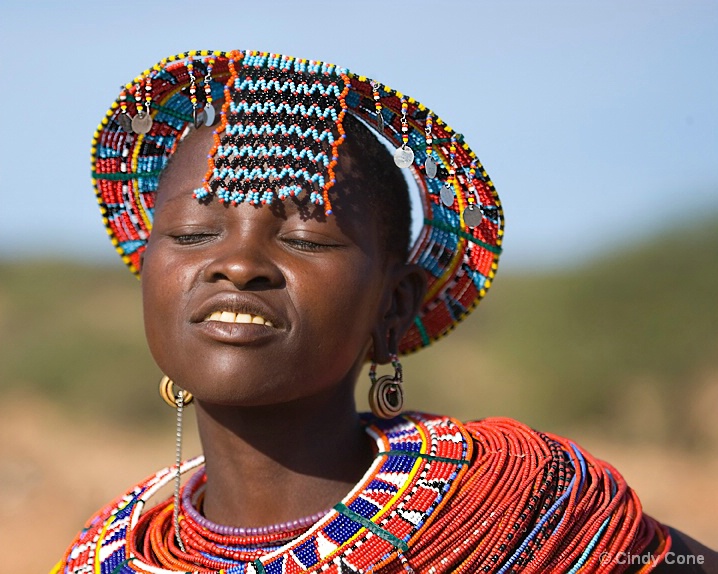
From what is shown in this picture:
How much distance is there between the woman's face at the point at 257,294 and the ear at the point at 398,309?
16cm

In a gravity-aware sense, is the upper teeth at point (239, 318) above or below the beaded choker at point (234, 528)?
A: above

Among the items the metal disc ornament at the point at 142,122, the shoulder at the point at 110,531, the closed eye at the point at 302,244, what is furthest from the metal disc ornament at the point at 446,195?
the shoulder at the point at 110,531

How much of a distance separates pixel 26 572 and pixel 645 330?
854cm

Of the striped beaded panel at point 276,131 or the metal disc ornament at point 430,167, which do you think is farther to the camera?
the metal disc ornament at point 430,167

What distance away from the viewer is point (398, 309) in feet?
9.86

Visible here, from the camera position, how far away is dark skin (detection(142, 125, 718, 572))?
2.53 m

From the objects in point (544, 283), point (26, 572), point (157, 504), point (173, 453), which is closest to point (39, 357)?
point (173, 453)

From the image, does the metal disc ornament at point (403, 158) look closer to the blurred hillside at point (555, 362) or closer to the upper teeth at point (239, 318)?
the upper teeth at point (239, 318)

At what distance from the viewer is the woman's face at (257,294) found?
2521 mm

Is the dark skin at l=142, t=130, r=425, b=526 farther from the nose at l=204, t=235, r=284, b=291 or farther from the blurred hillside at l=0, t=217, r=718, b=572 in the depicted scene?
the blurred hillside at l=0, t=217, r=718, b=572

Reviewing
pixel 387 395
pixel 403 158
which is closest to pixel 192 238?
pixel 403 158

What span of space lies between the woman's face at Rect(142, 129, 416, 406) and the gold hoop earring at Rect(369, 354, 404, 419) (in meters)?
0.18

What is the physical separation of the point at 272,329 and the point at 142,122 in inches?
34.4

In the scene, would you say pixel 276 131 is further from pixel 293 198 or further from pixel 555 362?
pixel 555 362
